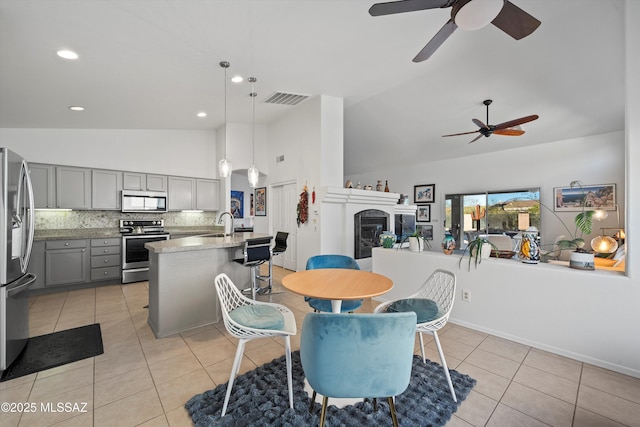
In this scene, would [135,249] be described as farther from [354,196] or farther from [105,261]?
[354,196]

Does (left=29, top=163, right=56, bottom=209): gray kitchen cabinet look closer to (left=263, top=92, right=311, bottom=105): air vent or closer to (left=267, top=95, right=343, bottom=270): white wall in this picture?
(left=263, top=92, right=311, bottom=105): air vent

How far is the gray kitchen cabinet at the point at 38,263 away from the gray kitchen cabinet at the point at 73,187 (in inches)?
28.9

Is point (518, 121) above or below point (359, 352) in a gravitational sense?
above

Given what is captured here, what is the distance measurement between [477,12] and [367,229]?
4160 mm

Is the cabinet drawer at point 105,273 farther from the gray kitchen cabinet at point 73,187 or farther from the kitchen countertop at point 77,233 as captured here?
the gray kitchen cabinet at point 73,187

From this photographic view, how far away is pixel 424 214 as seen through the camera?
24.0ft

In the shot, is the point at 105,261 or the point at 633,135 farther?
the point at 105,261

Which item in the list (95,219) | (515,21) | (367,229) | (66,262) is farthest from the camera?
(367,229)

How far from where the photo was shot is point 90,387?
1974mm

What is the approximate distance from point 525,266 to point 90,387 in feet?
12.2

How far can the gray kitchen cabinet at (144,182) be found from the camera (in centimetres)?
518

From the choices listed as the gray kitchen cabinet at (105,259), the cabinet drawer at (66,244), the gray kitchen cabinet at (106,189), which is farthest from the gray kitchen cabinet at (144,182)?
the cabinet drawer at (66,244)

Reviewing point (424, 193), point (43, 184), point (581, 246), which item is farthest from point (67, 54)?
point (424, 193)

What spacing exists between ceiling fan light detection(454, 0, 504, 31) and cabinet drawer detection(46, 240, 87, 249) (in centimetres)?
574
